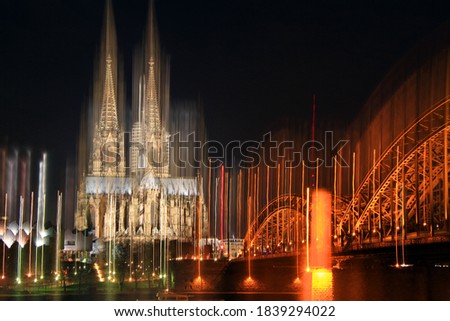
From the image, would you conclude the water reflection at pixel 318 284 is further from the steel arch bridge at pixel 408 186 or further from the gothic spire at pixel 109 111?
the gothic spire at pixel 109 111

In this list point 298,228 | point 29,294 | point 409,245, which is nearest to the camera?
point 409,245

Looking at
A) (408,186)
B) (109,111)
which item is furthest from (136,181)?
(408,186)

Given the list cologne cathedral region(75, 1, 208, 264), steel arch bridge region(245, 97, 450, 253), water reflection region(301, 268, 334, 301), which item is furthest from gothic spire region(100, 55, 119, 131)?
water reflection region(301, 268, 334, 301)

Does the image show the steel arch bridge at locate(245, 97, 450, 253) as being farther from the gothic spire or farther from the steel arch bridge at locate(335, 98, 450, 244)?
the gothic spire

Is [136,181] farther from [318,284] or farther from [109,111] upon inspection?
[318,284]

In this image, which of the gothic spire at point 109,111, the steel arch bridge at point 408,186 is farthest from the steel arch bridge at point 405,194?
the gothic spire at point 109,111

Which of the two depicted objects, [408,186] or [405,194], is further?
[408,186]
